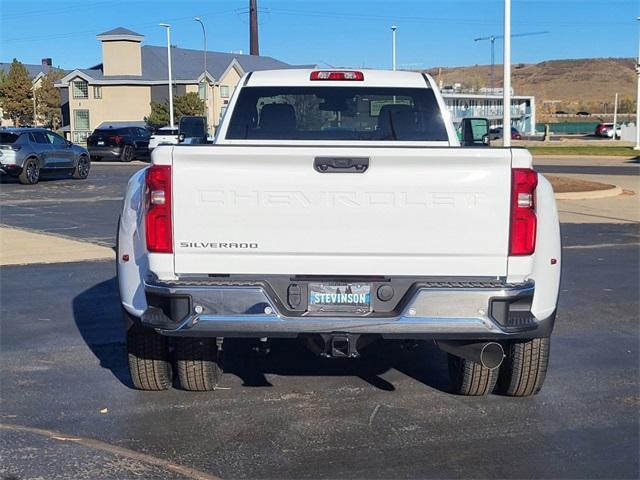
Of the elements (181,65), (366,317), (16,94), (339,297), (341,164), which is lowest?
(366,317)

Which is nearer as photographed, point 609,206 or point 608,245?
point 608,245

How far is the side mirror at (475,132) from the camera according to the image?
7.59 meters

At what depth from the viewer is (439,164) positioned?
4.89 metres

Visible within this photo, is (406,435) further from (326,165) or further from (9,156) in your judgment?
(9,156)

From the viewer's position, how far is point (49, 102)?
81.0 m

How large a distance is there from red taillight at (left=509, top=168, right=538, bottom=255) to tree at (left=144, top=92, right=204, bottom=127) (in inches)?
2463

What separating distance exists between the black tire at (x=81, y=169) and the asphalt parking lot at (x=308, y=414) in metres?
20.3

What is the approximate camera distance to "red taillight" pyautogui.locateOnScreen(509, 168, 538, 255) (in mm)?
4879

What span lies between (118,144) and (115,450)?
36664 millimetres

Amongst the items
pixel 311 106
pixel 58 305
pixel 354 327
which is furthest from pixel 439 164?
pixel 58 305

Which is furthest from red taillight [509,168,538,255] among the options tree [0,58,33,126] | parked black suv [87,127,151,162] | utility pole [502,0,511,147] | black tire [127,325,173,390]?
tree [0,58,33,126]

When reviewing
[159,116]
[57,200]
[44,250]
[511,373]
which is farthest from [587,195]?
[159,116]

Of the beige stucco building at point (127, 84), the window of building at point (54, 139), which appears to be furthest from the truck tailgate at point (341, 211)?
the beige stucco building at point (127, 84)

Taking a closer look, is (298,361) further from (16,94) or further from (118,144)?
(16,94)
